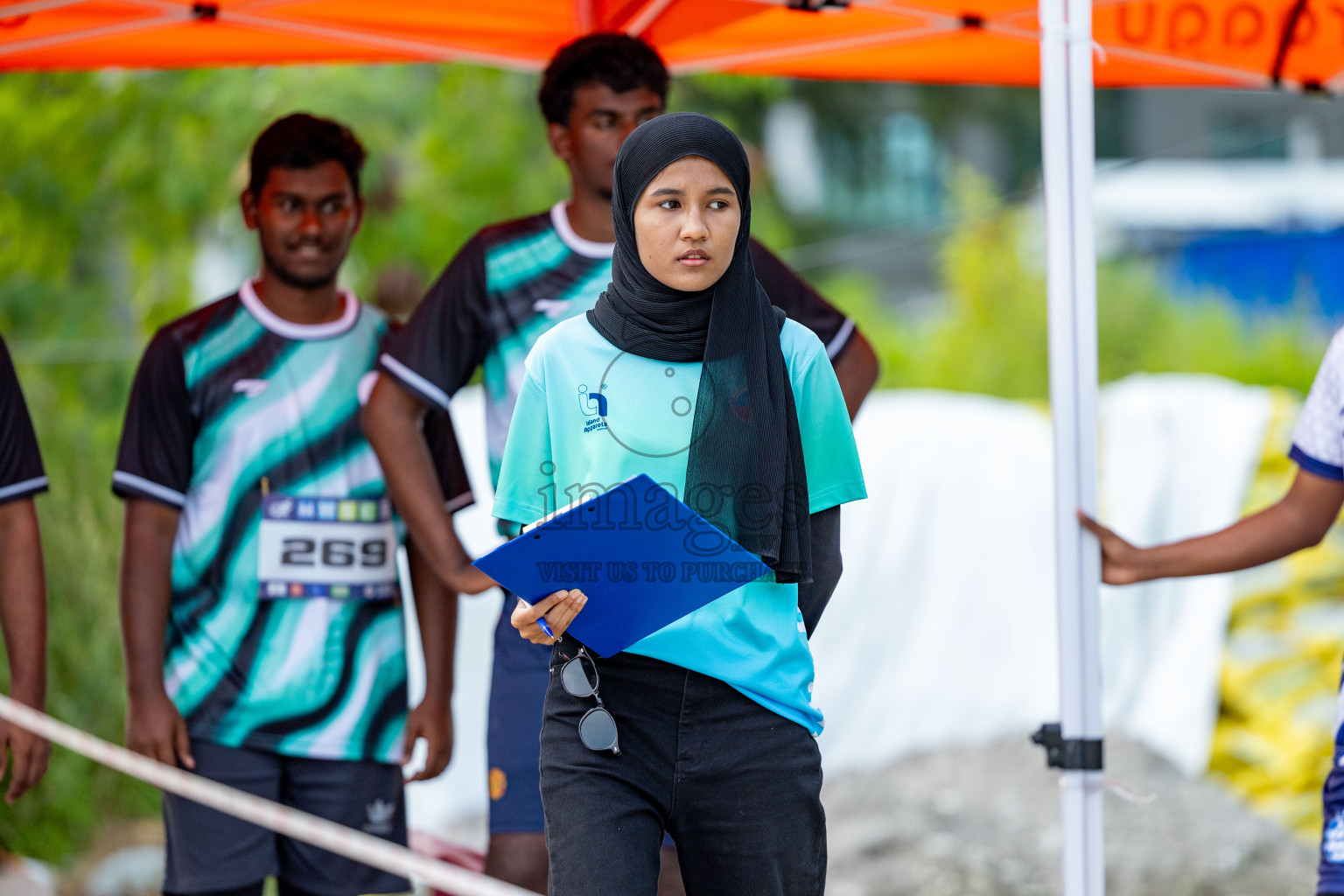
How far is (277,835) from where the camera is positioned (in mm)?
3771

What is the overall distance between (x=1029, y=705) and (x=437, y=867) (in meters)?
5.83

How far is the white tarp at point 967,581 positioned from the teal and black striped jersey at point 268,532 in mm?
3522

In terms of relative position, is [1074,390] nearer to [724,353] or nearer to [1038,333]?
[724,353]

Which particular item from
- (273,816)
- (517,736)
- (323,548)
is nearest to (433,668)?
(323,548)

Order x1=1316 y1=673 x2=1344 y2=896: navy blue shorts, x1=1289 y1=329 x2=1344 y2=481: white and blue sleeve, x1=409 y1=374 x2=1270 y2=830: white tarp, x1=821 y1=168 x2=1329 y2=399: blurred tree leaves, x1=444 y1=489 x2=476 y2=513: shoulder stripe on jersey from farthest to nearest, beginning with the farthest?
x1=821 y1=168 x2=1329 y2=399: blurred tree leaves → x1=409 y1=374 x2=1270 y2=830: white tarp → x1=444 y1=489 x2=476 y2=513: shoulder stripe on jersey → x1=1289 y1=329 x2=1344 y2=481: white and blue sleeve → x1=1316 y1=673 x2=1344 y2=896: navy blue shorts

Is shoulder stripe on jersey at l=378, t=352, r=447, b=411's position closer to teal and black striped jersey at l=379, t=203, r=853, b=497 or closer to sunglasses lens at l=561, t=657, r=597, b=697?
teal and black striped jersey at l=379, t=203, r=853, b=497

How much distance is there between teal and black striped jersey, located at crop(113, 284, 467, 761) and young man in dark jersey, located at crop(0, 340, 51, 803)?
0.85ft

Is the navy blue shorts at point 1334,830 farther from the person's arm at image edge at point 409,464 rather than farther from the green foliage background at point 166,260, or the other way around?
the green foliage background at point 166,260

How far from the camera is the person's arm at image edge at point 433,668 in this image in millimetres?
3887

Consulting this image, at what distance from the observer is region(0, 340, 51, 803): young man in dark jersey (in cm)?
343

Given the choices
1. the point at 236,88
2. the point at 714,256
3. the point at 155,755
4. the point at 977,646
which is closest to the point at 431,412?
the point at 155,755

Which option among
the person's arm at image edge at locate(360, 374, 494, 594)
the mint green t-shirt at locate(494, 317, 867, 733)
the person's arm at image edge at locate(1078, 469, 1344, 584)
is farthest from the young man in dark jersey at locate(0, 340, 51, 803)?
the person's arm at image edge at locate(1078, 469, 1344, 584)

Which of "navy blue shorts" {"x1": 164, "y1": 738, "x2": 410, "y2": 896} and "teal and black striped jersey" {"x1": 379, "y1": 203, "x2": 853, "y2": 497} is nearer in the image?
"teal and black striped jersey" {"x1": 379, "y1": 203, "x2": 853, "y2": 497}

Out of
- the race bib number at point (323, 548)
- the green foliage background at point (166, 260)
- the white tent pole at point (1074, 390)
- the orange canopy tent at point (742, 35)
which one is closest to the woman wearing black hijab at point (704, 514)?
the white tent pole at point (1074, 390)
